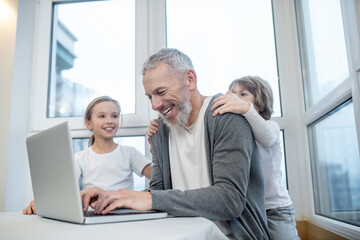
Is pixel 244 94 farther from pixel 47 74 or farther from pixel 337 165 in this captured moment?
pixel 47 74

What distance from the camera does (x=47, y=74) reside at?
86.0 inches

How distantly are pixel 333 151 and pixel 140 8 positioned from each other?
143 centimetres

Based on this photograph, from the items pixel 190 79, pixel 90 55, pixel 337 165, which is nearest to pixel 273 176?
pixel 337 165

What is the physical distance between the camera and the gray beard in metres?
1.25

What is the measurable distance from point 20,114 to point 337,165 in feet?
5.91

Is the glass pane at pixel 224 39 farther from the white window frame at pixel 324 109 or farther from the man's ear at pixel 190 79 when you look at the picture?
the man's ear at pixel 190 79

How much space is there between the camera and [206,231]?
0.69m

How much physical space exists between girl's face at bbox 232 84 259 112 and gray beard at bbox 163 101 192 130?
56 centimetres

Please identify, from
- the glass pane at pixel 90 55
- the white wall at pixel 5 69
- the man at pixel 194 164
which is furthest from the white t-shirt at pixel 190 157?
the white wall at pixel 5 69

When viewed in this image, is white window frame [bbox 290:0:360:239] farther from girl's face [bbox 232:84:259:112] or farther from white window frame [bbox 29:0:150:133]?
white window frame [bbox 29:0:150:133]

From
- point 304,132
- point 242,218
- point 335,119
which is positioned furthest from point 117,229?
point 304,132

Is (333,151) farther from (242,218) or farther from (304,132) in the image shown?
(242,218)

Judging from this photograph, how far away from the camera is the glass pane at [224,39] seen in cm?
204

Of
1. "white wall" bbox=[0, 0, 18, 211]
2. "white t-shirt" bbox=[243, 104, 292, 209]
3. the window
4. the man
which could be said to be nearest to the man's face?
the man
